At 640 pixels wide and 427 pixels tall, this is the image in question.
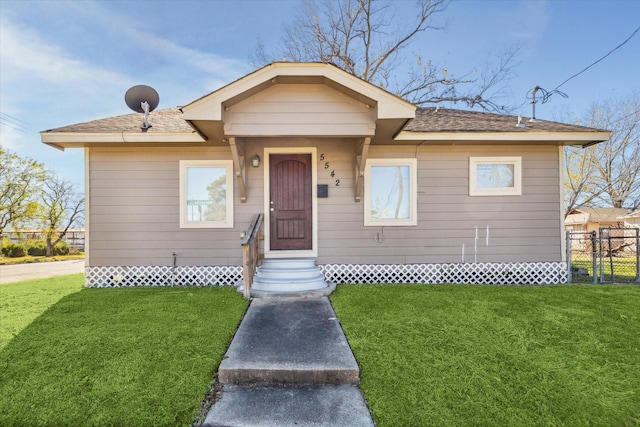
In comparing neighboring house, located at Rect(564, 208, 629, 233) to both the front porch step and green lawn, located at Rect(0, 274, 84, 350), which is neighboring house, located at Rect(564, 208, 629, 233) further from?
green lawn, located at Rect(0, 274, 84, 350)

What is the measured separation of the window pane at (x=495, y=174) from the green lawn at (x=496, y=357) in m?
2.39

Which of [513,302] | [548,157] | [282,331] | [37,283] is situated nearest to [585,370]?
[513,302]

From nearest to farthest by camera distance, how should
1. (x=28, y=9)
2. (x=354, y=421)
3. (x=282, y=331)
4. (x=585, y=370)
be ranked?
1. (x=354, y=421)
2. (x=585, y=370)
3. (x=282, y=331)
4. (x=28, y=9)

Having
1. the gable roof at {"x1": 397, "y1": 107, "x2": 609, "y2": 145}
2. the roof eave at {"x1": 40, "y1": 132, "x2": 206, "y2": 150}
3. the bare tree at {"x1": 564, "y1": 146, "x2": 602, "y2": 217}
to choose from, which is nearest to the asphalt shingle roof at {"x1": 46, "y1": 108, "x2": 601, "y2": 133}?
the gable roof at {"x1": 397, "y1": 107, "x2": 609, "y2": 145}

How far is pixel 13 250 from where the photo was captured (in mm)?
14922

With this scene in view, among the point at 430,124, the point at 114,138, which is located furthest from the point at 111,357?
the point at 430,124

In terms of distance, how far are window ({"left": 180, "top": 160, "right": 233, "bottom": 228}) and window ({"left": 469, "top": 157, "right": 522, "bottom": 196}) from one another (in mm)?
4999

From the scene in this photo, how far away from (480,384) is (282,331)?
207 centimetres

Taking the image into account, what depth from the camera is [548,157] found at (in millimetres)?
6234

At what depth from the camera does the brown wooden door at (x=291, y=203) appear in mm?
6215

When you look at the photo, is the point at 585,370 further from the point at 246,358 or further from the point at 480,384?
the point at 246,358

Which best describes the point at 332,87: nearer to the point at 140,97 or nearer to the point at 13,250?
the point at 140,97

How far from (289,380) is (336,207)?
391cm

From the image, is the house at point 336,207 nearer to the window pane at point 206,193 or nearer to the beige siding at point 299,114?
the window pane at point 206,193
